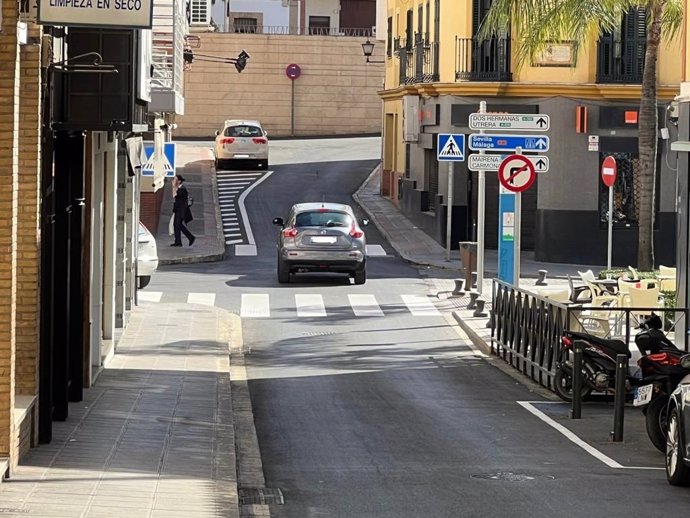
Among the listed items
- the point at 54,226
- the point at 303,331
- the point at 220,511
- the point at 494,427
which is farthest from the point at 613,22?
the point at 220,511

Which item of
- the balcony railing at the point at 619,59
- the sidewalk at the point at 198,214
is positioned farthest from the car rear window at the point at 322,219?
the balcony railing at the point at 619,59

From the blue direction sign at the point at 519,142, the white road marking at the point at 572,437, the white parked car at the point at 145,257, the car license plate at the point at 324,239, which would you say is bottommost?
the white road marking at the point at 572,437

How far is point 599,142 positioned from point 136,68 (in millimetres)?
22724

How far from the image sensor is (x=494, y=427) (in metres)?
15.1

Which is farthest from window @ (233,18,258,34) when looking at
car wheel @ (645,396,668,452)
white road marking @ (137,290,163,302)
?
car wheel @ (645,396,668,452)

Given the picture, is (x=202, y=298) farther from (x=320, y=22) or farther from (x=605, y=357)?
(x=320, y=22)

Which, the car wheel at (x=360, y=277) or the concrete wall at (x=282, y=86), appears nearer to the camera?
the car wheel at (x=360, y=277)

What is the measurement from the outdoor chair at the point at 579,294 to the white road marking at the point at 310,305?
4179 mm

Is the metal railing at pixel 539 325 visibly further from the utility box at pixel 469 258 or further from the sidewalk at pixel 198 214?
the sidewalk at pixel 198 214

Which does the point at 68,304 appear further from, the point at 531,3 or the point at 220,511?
the point at 531,3

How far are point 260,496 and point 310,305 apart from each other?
52.2 ft

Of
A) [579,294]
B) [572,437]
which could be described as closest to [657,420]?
[572,437]

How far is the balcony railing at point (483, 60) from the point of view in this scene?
3688cm

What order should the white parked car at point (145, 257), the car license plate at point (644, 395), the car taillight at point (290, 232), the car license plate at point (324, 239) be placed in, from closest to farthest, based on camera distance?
1. the car license plate at point (644, 395)
2. the white parked car at point (145, 257)
3. the car license plate at point (324, 239)
4. the car taillight at point (290, 232)
